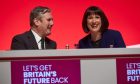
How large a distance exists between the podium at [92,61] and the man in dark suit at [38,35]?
0.47 meters

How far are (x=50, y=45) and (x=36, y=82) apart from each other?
28.2 inches

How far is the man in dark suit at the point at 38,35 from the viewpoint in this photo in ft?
5.58

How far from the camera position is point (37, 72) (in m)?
1.16

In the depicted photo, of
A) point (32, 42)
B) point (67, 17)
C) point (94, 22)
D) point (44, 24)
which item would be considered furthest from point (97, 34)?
point (67, 17)

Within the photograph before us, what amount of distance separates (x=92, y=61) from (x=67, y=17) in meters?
1.64

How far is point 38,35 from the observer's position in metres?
1.94

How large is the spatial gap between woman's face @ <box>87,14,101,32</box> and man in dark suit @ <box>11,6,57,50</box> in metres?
0.25

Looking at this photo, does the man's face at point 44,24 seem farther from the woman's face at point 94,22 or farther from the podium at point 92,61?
the podium at point 92,61

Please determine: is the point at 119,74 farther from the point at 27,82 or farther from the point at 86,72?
the point at 27,82

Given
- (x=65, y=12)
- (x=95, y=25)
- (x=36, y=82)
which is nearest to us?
(x=36, y=82)

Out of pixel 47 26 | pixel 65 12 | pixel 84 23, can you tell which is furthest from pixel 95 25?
pixel 65 12

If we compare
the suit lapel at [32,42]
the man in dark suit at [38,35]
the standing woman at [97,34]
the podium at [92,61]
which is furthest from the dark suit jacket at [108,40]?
the podium at [92,61]

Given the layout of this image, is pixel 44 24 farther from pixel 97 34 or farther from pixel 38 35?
pixel 97 34

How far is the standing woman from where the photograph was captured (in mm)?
1942
